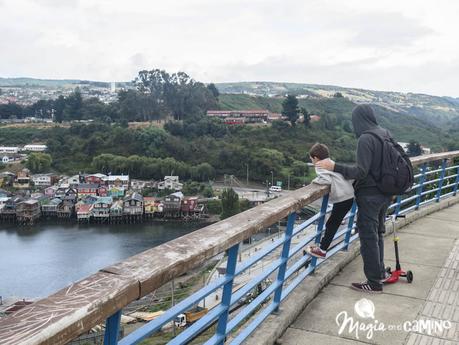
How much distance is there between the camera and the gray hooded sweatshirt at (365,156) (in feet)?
8.78

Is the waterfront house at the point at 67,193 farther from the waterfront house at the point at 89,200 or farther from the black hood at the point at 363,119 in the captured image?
the black hood at the point at 363,119

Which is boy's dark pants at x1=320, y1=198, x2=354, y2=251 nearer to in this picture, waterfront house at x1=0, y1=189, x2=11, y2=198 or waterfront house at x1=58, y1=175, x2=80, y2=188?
waterfront house at x1=0, y1=189, x2=11, y2=198

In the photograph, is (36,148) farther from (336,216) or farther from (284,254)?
(284,254)

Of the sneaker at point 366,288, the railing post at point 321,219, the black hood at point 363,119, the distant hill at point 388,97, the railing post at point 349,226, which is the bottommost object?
the sneaker at point 366,288

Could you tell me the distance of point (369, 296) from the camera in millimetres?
3051

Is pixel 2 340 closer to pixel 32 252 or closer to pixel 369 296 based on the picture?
pixel 369 296

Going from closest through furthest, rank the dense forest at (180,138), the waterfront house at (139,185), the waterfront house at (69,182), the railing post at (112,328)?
the railing post at (112,328) < the waterfront house at (69,182) < the waterfront house at (139,185) < the dense forest at (180,138)

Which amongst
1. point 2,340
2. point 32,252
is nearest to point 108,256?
point 32,252

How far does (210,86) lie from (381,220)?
83546 millimetres

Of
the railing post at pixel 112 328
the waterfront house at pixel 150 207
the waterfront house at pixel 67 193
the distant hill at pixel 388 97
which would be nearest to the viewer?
the railing post at pixel 112 328

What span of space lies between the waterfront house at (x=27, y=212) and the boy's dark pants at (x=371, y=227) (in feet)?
136

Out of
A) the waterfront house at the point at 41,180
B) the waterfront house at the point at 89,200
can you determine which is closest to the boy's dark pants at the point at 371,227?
the waterfront house at the point at 89,200

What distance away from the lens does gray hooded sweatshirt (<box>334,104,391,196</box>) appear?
2676mm

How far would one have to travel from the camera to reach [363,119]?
2.78 meters
